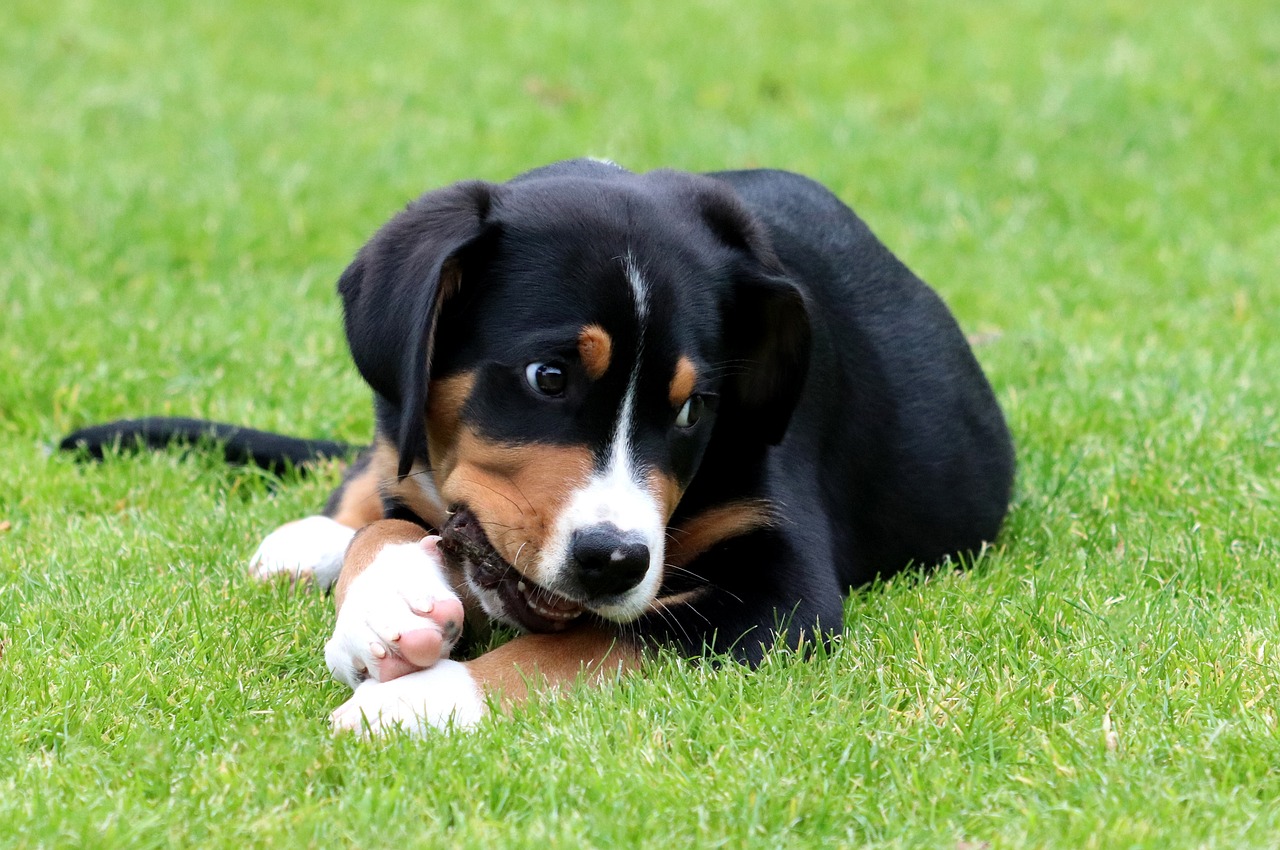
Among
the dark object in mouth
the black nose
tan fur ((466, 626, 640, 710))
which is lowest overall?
tan fur ((466, 626, 640, 710))

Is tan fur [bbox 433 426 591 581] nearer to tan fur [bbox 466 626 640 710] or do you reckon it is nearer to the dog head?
the dog head

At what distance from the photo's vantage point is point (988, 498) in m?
4.43

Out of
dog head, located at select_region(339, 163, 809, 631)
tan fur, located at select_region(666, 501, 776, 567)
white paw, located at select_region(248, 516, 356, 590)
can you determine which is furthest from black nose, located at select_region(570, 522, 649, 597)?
white paw, located at select_region(248, 516, 356, 590)

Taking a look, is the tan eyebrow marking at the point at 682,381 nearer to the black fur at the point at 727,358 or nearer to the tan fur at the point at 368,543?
the black fur at the point at 727,358

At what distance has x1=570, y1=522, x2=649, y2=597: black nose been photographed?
318cm

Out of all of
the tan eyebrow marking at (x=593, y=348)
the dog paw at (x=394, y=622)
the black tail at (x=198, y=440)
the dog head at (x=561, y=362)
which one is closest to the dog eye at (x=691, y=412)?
the dog head at (x=561, y=362)

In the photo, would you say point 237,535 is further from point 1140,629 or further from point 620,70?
point 620,70

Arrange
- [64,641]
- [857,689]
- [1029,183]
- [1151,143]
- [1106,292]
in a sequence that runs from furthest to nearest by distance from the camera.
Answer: [1151,143] < [1029,183] < [1106,292] < [64,641] < [857,689]

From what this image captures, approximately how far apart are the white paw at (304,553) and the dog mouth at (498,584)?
1.89ft

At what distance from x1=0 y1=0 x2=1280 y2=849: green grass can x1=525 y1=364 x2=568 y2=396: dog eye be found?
625 mm

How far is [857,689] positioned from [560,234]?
3.84 ft

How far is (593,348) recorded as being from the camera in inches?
129

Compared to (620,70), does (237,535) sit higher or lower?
lower

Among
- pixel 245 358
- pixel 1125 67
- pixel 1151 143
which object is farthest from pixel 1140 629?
pixel 1125 67
